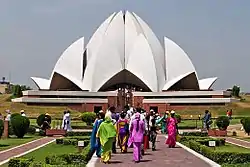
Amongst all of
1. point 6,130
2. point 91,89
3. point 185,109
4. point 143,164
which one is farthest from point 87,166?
point 91,89

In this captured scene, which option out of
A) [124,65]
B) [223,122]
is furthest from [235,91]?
[223,122]

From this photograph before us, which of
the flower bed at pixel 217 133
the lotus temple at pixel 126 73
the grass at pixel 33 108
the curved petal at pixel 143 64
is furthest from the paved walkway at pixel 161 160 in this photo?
the curved petal at pixel 143 64

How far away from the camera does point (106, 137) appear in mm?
9250

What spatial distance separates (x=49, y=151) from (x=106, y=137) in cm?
358

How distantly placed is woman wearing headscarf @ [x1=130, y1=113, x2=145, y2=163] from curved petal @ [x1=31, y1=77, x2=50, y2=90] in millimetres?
34516

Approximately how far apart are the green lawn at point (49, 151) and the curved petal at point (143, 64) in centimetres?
2774

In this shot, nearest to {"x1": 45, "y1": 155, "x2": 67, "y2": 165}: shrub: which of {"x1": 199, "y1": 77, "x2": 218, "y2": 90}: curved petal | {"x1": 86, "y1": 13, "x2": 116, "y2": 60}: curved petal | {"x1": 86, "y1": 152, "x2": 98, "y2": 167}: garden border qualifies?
{"x1": 86, "y1": 152, "x2": 98, "y2": 167}: garden border

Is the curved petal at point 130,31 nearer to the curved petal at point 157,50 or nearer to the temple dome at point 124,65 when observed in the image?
the temple dome at point 124,65

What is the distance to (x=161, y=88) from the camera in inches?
1642

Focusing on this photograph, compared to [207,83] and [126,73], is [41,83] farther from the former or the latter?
[207,83]

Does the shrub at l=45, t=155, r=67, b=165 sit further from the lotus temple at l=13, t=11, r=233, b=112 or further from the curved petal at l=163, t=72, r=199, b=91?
the curved petal at l=163, t=72, r=199, b=91

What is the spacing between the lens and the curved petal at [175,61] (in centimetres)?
4216

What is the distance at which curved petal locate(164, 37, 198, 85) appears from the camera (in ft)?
138

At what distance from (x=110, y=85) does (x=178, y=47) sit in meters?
7.14
